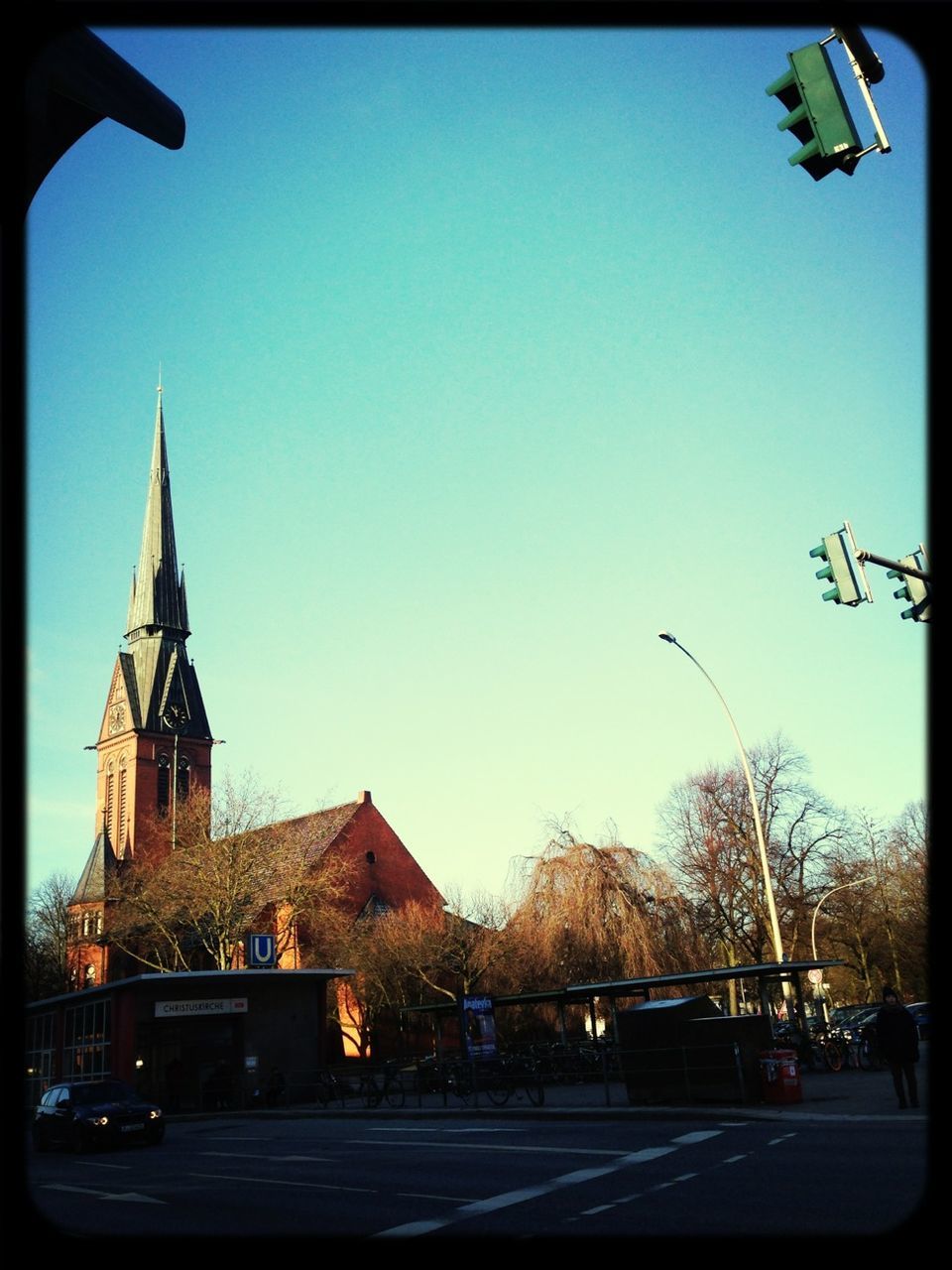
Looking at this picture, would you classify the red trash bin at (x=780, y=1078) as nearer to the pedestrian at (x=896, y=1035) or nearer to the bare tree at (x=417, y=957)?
the pedestrian at (x=896, y=1035)

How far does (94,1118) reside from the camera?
72.8 feet

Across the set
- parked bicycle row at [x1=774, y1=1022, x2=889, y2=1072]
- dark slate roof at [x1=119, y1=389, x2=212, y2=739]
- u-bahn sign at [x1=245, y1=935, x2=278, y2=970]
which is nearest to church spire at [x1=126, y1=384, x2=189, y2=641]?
dark slate roof at [x1=119, y1=389, x2=212, y2=739]

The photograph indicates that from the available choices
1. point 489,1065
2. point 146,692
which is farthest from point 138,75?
point 146,692

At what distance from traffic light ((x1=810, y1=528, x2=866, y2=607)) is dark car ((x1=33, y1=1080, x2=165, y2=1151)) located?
1664 centimetres

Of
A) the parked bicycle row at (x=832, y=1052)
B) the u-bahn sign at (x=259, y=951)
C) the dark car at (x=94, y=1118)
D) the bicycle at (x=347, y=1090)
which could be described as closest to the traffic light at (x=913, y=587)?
the parked bicycle row at (x=832, y=1052)

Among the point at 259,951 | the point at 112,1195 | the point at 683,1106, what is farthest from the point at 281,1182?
the point at 259,951

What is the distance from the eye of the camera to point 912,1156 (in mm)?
10672

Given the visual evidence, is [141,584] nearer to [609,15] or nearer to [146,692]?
[146,692]

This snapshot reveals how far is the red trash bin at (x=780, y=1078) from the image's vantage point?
18438 mm

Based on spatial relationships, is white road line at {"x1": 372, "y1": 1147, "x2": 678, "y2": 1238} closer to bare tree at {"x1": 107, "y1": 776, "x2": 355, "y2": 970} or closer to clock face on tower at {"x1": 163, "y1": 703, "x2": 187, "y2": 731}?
bare tree at {"x1": 107, "y1": 776, "x2": 355, "y2": 970}

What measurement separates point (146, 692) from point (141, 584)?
8.57 m

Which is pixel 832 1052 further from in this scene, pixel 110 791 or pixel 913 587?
pixel 110 791

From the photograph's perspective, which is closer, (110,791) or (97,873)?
(97,873)

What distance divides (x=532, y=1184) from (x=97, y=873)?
68414 millimetres
